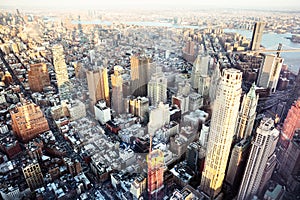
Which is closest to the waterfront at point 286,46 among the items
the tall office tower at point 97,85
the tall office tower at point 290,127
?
the tall office tower at point 290,127

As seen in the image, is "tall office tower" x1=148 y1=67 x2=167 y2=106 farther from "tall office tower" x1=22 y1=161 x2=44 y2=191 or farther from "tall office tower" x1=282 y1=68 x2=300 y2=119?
"tall office tower" x1=22 y1=161 x2=44 y2=191

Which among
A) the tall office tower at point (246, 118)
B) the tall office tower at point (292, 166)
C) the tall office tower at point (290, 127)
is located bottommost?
the tall office tower at point (292, 166)

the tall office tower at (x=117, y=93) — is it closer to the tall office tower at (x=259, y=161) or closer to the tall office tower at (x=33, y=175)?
the tall office tower at (x=33, y=175)

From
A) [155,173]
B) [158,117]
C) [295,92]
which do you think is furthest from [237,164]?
[295,92]

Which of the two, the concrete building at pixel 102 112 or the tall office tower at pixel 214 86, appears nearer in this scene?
the tall office tower at pixel 214 86

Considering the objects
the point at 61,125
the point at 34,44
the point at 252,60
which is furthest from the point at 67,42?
the point at 252,60

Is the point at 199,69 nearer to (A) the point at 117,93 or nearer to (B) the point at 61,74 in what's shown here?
(A) the point at 117,93

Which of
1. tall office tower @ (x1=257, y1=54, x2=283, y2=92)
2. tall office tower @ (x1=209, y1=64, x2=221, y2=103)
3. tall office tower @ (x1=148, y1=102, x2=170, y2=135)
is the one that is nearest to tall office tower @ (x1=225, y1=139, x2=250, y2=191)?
tall office tower @ (x1=209, y1=64, x2=221, y2=103)
